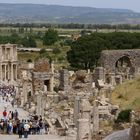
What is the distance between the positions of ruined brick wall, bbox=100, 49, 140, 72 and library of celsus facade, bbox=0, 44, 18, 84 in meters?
12.5

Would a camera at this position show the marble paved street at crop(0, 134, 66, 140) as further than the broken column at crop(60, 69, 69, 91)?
No

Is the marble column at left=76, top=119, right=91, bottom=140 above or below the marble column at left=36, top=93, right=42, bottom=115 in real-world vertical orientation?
above

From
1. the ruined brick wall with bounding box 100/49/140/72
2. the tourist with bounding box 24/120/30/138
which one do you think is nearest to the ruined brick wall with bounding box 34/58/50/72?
the ruined brick wall with bounding box 100/49/140/72

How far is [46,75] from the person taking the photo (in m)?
53.7

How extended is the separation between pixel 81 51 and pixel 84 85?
103 feet

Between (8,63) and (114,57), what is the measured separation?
15.5 m

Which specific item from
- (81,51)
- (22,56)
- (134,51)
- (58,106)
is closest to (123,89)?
(58,106)

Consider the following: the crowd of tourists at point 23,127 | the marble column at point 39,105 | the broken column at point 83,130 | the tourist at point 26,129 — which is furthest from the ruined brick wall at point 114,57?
the broken column at point 83,130

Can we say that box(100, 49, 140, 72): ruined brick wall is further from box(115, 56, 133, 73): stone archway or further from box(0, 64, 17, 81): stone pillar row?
box(0, 64, 17, 81): stone pillar row

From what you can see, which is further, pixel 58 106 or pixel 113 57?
pixel 113 57

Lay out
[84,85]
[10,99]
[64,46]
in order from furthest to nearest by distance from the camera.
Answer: [64,46], [84,85], [10,99]

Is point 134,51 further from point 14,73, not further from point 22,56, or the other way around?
point 22,56

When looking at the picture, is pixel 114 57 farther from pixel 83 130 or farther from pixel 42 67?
pixel 83 130

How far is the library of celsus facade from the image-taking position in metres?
73.0
